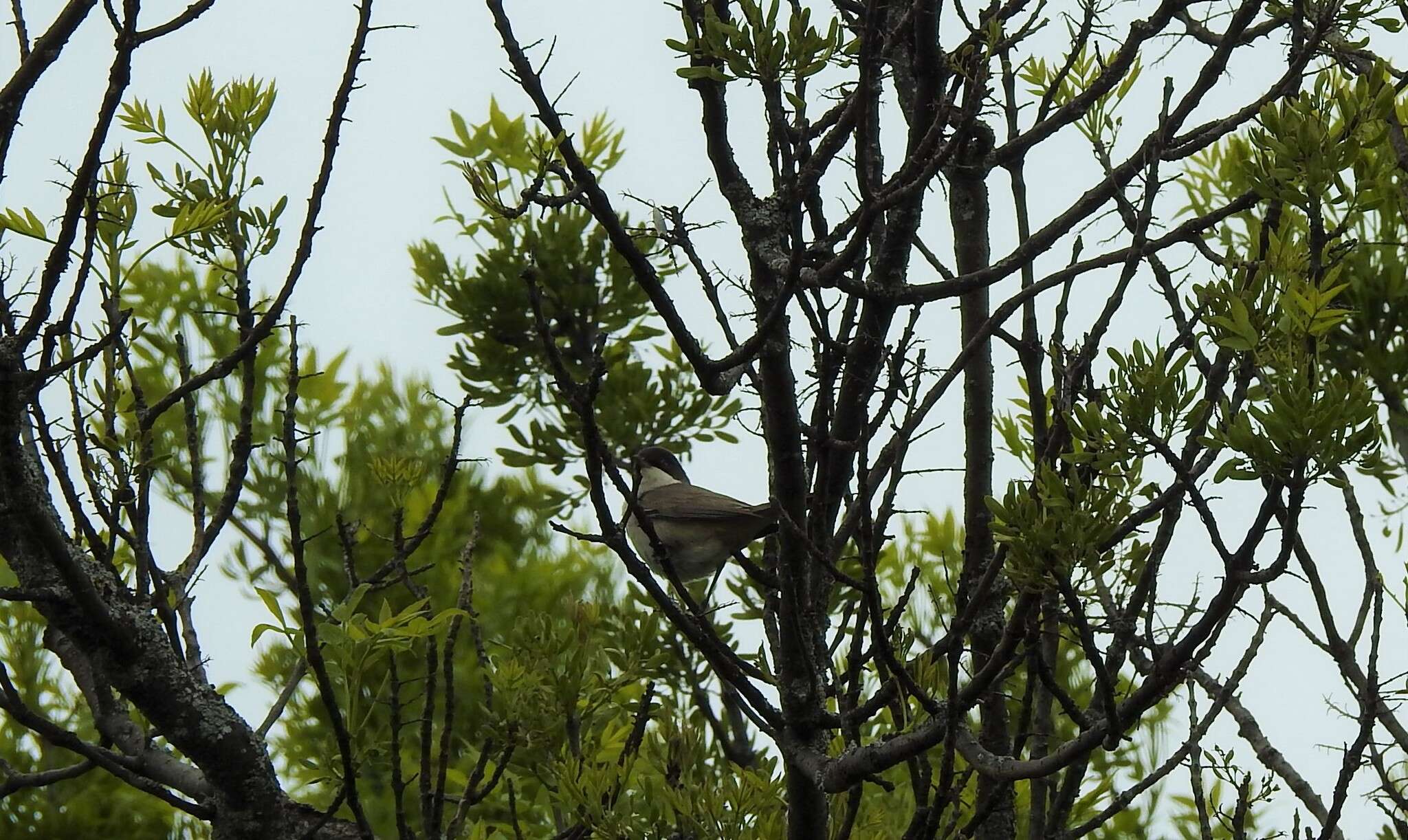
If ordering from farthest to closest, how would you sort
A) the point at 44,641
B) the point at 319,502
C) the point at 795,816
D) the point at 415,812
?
the point at 319,502 → the point at 415,812 → the point at 44,641 → the point at 795,816

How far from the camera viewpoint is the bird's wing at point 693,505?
491cm

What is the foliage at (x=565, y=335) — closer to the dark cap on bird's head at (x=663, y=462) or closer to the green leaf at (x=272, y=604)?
the dark cap on bird's head at (x=663, y=462)

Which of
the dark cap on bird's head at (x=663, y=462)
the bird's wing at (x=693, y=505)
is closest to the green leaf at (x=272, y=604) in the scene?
the bird's wing at (x=693, y=505)

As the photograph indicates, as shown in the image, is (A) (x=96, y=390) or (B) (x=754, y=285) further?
(A) (x=96, y=390)

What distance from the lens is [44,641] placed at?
2.48 m

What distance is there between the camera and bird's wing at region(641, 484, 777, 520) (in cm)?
491

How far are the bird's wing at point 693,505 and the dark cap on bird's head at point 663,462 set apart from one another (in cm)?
16

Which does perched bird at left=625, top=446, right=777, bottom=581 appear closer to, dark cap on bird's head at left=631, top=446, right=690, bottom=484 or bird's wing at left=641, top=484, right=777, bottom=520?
bird's wing at left=641, top=484, right=777, bottom=520

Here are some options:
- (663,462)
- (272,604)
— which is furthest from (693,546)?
(272,604)

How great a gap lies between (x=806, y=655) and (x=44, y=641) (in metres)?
1.37

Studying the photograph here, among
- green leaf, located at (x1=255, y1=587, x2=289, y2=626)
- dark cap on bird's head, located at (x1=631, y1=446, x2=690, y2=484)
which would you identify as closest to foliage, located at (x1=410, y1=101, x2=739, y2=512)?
dark cap on bird's head, located at (x1=631, y1=446, x2=690, y2=484)

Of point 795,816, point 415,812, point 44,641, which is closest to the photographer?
point 795,816

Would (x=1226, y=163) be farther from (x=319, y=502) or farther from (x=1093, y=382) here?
(x=319, y=502)

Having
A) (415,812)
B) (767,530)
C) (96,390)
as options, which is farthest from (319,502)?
(96,390)
